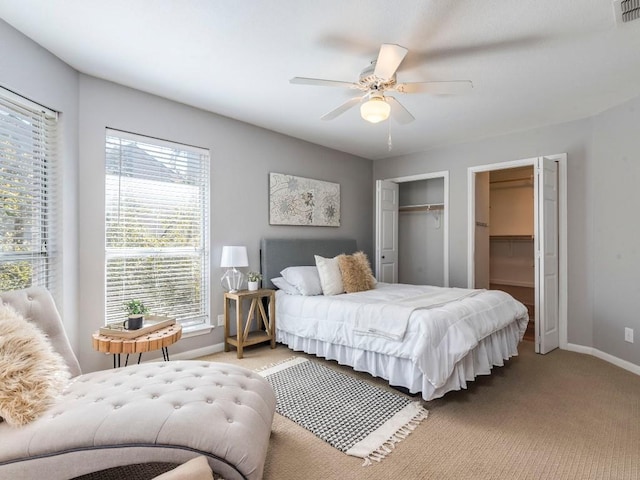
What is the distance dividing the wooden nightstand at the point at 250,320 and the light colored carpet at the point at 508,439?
4.30 feet

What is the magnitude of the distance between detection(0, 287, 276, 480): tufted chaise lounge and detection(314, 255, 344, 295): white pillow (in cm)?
206

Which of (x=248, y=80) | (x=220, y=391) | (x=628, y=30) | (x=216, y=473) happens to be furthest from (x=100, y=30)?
(x=628, y=30)

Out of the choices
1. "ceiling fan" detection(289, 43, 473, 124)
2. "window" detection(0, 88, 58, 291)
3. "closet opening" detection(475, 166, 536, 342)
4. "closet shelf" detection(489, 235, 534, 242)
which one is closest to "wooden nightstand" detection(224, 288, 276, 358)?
"window" detection(0, 88, 58, 291)

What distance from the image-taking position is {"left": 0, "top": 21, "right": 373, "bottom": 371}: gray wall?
2.46m

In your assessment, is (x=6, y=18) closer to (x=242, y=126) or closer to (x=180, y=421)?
(x=242, y=126)

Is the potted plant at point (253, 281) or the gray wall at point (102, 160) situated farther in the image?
the potted plant at point (253, 281)

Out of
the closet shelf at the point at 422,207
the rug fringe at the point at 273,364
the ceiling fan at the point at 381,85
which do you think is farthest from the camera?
the closet shelf at the point at 422,207

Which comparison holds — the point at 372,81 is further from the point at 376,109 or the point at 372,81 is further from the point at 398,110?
the point at 398,110

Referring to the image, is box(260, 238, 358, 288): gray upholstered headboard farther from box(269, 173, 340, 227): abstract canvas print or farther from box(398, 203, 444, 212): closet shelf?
box(398, 203, 444, 212): closet shelf

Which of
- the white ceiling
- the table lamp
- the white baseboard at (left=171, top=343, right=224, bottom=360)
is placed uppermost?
the white ceiling

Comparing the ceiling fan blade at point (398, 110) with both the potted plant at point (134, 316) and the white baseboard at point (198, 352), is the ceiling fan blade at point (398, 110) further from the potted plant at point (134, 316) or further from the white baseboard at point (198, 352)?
the white baseboard at point (198, 352)

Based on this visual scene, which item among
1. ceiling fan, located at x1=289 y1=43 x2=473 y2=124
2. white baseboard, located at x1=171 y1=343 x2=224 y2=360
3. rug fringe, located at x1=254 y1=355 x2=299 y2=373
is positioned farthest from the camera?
white baseboard, located at x1=171 y1=343 x2=224 y2=360

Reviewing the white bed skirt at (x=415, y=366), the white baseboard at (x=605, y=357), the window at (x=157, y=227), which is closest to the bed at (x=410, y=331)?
the white bed skirt at (x=415, y=366)

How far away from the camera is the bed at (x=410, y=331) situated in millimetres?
2434
